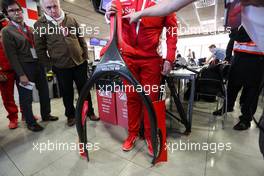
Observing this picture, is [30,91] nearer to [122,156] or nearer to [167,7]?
[122,156]

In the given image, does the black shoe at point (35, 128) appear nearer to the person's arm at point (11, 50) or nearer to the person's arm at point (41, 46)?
the person's arm at point (11, 50)

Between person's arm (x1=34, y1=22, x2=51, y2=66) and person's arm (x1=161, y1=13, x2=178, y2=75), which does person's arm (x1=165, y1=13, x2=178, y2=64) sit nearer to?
person's arm (x1=161, y1=13, x2=178, y2=75)

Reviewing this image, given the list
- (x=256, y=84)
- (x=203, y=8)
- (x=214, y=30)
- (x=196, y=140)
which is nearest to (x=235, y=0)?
(x=196, y=140)

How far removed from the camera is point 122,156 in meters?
1.29

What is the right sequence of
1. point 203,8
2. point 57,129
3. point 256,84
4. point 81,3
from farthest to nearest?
point 203,8, point 81,3, point 57,129, point 256,84

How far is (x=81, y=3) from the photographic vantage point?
17.7 ft

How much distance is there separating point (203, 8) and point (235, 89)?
5.42 meters

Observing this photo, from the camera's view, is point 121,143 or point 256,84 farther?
point 256,84

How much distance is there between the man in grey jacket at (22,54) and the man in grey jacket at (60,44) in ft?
0.40

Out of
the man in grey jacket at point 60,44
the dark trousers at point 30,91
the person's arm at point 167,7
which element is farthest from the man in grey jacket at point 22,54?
the person's arm at point 167,7

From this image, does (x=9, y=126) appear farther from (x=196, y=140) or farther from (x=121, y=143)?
(x=196, y=140)

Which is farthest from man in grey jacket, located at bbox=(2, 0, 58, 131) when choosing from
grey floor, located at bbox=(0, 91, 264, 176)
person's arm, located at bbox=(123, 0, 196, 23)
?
person's arm, located at bbox=(123, 0, 196, 23)

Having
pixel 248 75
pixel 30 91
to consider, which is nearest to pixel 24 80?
pixel 30 91

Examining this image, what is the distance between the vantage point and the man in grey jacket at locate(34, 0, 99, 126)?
5.43 ft
